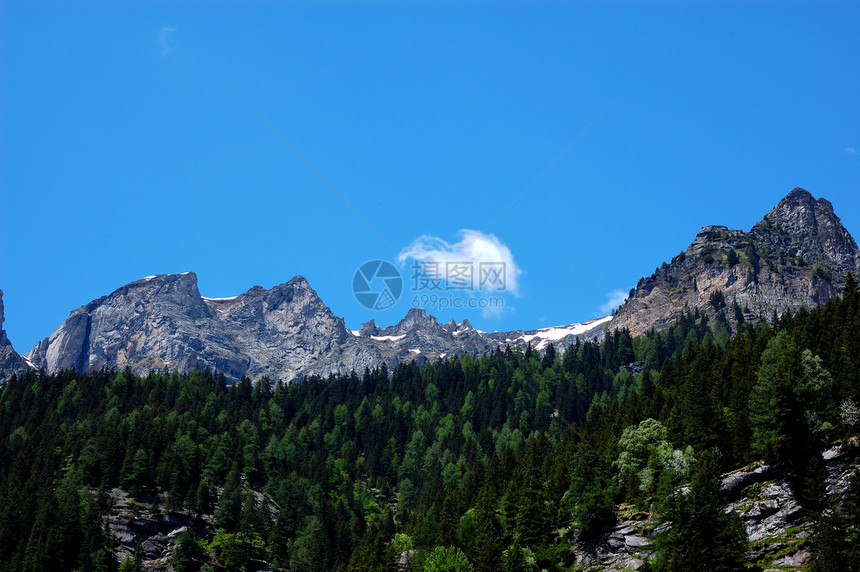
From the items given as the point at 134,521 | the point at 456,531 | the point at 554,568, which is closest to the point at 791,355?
the point at 554,568

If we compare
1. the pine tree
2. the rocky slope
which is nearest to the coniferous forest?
the pine tree

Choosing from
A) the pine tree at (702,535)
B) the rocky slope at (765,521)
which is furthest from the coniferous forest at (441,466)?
the rocky slope at (765,521)

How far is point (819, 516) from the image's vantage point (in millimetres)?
68750

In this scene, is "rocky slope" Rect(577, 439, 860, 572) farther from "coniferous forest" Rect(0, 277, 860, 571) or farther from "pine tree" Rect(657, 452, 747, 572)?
"pine tree" Rect(657, 452, 747, 572)

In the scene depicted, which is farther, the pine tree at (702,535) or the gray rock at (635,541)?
the gray rock at (635,541)

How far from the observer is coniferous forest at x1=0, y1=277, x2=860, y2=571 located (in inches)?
3095

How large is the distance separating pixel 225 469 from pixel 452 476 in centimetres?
4297

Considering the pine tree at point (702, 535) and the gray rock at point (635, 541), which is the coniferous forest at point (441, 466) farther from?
the gray rock at point (635, 541)

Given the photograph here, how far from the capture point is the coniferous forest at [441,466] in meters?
78.6

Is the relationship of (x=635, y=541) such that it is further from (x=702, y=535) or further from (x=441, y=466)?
(x=441, y=466)

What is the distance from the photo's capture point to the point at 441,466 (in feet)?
529

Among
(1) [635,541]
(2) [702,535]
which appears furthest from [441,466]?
(2) [702,535]

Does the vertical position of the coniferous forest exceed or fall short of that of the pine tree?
it exceeds it

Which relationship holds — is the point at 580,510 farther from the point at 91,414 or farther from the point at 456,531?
the point at 91,414
